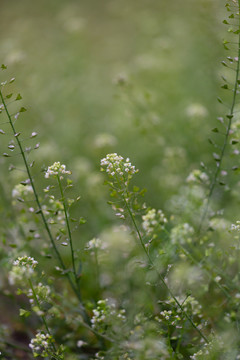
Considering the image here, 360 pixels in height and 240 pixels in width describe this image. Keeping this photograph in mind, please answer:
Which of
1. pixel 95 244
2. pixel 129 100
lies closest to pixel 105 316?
pixel 95 244

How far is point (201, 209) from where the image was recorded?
2.33 meters

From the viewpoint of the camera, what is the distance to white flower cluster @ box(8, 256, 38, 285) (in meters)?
1.73

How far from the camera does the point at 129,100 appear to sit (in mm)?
3533

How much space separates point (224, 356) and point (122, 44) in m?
6.18

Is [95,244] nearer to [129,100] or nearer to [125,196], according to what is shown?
[125,196]

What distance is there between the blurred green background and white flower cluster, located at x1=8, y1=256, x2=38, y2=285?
3.96ft

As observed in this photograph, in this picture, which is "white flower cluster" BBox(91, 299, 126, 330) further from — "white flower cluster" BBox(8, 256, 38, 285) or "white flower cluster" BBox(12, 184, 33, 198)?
"white flower cluster" BBox(12, 184, 33, 198)

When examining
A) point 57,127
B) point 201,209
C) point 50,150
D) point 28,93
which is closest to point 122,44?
point 57,127

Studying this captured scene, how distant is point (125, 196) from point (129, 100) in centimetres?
190

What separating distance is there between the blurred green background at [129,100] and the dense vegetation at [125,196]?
21mm

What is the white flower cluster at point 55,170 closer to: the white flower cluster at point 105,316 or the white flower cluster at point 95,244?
the white flower cluster at point 95,244

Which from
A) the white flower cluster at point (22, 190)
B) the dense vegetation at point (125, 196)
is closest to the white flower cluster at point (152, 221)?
the dense vegetation at point (125, 196)

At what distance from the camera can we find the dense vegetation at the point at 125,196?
188 cm

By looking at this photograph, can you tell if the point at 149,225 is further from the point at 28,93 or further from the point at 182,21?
the point at 182,21
